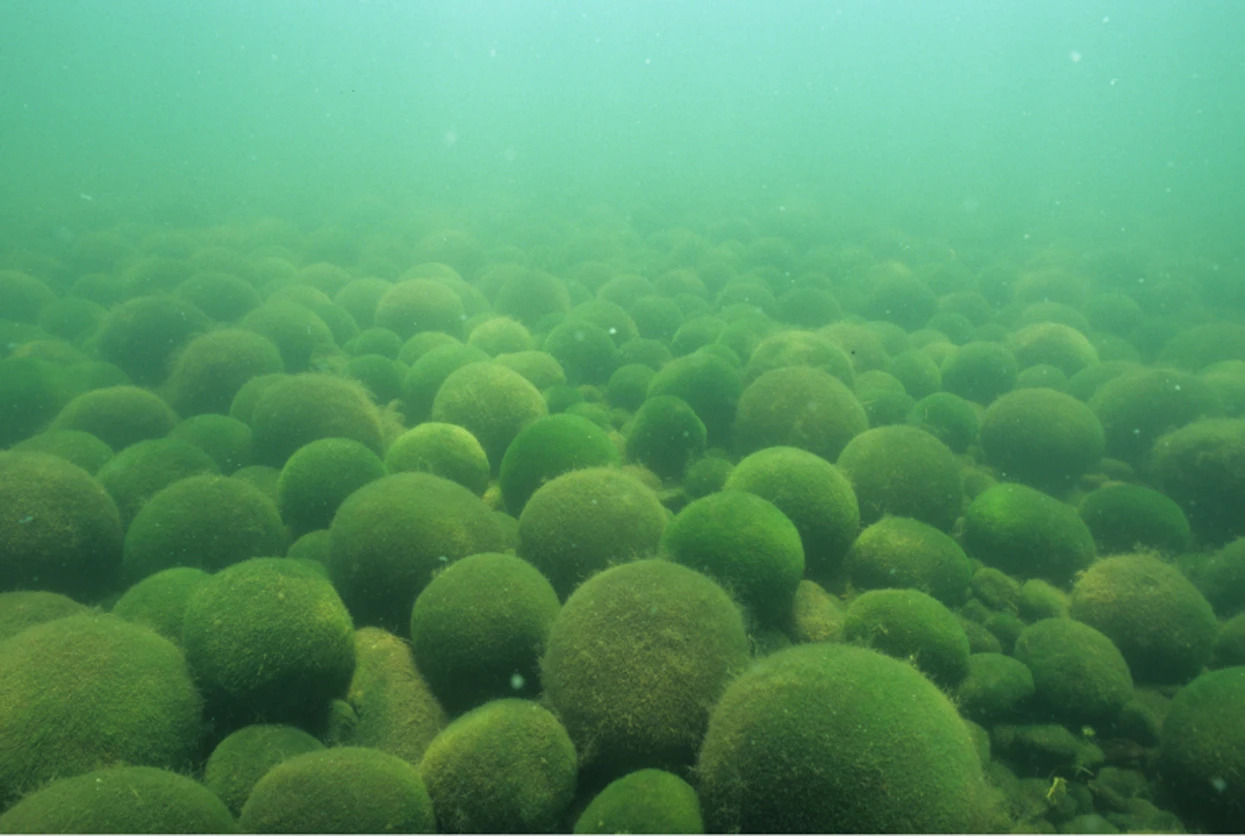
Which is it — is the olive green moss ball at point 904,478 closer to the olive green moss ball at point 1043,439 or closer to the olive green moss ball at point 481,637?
the olive green moss ball at point 1043,439

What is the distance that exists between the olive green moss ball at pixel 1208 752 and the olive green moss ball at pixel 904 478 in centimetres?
260

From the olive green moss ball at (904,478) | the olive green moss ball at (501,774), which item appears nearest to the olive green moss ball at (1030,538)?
the olive green moss ball at (904,478)

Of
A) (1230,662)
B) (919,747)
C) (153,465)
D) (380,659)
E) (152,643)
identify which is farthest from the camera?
(153,465)

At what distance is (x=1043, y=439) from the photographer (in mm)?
8422

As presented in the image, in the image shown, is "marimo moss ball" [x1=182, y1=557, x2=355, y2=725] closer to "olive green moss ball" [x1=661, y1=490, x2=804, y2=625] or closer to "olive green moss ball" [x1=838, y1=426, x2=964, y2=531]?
"olive green moss ball" [x1=661, y1=490, x2=804, y2=625]

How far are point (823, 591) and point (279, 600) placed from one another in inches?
175

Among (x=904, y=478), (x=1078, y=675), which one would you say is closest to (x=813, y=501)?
(x=904, y=478)

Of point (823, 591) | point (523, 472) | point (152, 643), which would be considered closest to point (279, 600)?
point (152, 643)

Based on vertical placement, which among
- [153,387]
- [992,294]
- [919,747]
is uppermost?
[992,294]

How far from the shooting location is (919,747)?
3.36 m

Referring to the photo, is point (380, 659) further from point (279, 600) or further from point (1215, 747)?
point (1215, 747)

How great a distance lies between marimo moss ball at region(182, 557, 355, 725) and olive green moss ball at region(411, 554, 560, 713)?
614 millimetres

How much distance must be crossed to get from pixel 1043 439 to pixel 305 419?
9205 millimetres

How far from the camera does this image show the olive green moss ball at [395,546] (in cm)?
543
